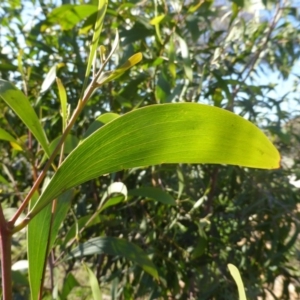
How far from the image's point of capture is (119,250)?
2.83 ft

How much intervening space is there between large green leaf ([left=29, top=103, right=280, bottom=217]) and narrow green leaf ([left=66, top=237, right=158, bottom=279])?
483 mm

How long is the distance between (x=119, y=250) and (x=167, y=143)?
525 mm

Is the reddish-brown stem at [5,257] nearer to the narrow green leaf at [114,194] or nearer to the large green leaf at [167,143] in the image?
the large green leaf at [167,143]

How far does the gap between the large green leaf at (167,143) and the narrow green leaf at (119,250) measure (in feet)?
1.58

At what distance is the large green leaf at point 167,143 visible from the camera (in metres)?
0.35

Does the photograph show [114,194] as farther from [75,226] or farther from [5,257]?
[5,257]

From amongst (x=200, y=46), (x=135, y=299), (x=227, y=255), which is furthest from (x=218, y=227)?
(x=200, y=46)

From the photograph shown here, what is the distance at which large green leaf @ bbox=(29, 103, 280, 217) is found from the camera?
1.16ft

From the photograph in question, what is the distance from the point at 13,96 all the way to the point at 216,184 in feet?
2.75

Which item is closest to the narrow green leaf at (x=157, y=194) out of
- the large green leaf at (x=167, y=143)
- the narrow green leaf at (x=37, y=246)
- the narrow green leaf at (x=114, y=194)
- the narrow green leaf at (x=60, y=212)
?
the narrow green leaf at (x=114, y=194)

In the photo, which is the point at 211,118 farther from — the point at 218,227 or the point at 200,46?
the point at 200,46

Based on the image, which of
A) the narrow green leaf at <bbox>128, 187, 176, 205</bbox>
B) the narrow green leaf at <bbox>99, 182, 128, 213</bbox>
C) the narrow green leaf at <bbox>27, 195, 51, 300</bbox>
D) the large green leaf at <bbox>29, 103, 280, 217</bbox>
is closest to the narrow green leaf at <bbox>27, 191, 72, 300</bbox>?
the narrow green leaf at <bbox>27, 195, 51, 300</bbox>

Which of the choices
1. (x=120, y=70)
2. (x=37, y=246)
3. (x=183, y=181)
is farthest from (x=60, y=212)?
(x=183, y=181)

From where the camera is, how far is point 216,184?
1229 mm
